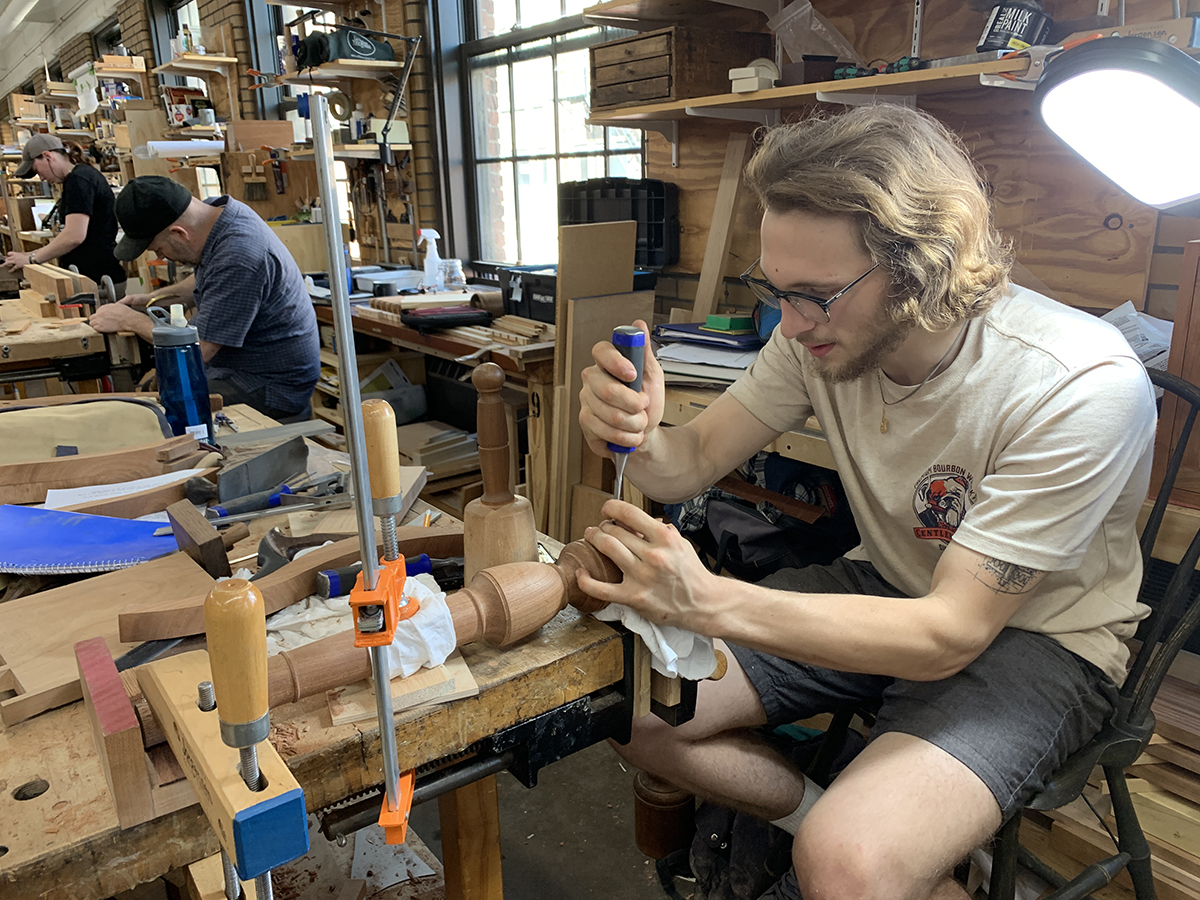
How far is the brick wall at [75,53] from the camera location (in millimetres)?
9891

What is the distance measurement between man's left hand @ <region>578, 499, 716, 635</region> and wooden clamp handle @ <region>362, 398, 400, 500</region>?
34 cm

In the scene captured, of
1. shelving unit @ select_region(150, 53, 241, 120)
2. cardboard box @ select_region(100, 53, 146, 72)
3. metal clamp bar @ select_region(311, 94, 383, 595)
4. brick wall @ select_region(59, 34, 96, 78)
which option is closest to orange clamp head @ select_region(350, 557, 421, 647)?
metal clamp bar @ select_region(311, 94, 383, 595)

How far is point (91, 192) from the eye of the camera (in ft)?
17.0

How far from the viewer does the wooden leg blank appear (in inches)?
46.6

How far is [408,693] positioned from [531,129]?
3777mm

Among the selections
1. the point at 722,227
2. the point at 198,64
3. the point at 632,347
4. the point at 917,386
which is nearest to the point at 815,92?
the point at 722,227

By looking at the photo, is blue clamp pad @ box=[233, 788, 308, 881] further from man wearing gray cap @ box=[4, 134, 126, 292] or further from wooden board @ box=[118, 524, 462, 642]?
man wearing gray cap @ box=[4, 134, 126, 292]

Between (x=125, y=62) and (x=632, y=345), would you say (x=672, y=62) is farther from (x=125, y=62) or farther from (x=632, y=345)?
(x=125, y=62)

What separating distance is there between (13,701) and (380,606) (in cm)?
48

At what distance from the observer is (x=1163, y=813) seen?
1480mm

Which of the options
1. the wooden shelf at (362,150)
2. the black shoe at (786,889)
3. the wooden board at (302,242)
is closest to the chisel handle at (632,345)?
the black shoe at (786,889)

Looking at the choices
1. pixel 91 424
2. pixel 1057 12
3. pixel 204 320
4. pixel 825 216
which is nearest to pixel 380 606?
pixel 825 216

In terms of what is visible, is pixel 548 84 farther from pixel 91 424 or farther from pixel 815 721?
pixel 815 721

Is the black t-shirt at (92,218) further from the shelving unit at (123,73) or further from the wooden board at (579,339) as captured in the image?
the wooden board at (579,339)
